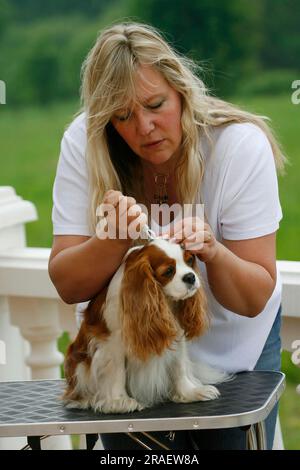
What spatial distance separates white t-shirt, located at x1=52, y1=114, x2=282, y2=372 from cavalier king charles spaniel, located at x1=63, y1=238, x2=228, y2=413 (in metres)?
0.14

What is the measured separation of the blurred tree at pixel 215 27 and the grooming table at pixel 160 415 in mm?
4693

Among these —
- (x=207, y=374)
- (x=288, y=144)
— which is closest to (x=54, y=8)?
(x=288, y=144)

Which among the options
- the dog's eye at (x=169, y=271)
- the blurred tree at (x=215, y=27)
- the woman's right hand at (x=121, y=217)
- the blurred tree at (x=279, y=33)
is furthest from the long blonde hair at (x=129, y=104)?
the blurred tree at (x=279, y=33)

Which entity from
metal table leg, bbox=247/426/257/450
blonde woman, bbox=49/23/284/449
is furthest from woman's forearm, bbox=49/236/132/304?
metal table leg, bbox=247/426/257/450

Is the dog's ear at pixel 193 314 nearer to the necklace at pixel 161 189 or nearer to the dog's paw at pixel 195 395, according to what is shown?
the dog's paw at pixel 195 395

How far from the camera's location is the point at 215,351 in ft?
6.35

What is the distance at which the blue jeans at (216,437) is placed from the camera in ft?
6.23

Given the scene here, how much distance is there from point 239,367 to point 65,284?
39 cm

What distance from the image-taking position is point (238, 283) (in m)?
1.76

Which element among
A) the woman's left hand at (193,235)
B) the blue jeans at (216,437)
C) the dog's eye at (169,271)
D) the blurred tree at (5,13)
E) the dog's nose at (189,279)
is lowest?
the blue jeans at (216,437)

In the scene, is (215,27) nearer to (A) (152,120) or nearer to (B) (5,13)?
(B) (5,13)

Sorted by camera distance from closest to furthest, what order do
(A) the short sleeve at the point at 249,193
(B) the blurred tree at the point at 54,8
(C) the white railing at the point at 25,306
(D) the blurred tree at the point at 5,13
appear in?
(A) the short sleeve at the point at 249,193
(C) the white railing at the point at 25,306
(B) the blurred tree at the point at 54,8
(D) the blurred tree at the point at 5,13

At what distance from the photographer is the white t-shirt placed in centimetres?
184
